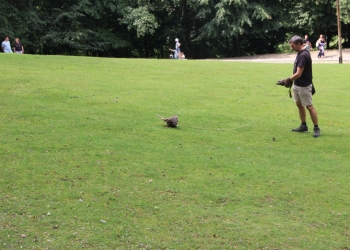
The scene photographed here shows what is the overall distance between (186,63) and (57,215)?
750 inches

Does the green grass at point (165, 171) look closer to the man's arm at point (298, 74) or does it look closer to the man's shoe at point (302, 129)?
the man's shoe at point (302, 129)

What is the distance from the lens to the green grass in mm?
6828

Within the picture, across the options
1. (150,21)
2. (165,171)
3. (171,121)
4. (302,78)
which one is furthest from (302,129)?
(150,21)

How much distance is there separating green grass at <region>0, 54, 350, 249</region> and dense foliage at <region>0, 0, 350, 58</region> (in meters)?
29.3

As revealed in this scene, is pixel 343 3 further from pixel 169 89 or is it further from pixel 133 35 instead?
pixel 169 89

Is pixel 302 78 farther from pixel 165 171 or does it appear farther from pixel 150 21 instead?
pixel 150 21

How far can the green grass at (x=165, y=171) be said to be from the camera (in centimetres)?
683

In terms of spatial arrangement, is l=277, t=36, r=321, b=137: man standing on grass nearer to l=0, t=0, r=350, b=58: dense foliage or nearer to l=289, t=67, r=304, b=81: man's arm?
l=289, t=67, r=304, b=81: man's arm

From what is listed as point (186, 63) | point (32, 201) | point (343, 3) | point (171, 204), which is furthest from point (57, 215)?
point (343, 3)

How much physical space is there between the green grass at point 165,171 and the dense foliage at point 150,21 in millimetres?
29287

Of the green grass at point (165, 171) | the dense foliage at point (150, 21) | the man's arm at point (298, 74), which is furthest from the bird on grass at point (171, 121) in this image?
the dense foliage at point (150, 21)

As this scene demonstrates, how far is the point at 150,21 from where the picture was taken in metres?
46.5

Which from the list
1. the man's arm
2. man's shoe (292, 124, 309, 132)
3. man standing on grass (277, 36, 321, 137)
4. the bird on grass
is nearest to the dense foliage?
the bird on grass

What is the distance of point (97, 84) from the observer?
18109mm
